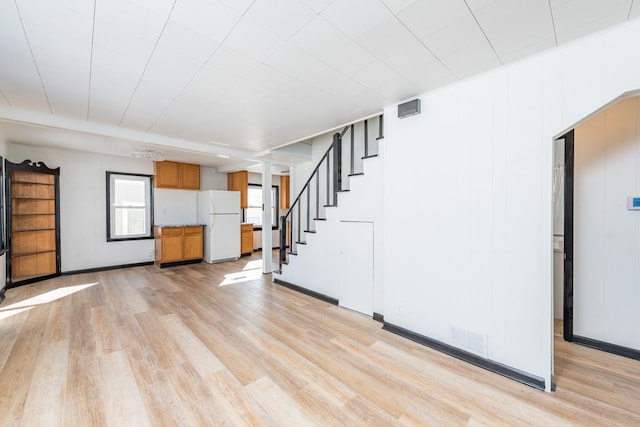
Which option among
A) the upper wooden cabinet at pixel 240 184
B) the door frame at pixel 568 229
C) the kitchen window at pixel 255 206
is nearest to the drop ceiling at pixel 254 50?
the door frame at pixel 568 229

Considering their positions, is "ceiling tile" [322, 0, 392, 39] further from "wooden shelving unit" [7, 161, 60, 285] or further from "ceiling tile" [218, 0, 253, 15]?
"wooden shelving unit" [7, 161, 60, 285]

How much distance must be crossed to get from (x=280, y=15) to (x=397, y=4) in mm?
692

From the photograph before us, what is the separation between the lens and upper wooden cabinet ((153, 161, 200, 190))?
247 inches

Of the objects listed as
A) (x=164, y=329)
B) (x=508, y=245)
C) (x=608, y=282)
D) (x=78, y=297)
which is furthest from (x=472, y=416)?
(x=78, y=297)

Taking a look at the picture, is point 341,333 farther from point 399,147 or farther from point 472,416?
point 399,147

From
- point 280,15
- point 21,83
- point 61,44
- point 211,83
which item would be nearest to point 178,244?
point 21,83

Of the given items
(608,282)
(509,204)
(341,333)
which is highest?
(509,204)

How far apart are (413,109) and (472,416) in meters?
2.62

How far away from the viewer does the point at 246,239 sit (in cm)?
777

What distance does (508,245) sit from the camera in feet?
7.19

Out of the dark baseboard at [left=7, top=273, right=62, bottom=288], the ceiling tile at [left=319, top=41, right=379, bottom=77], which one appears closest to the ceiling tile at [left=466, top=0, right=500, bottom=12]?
the ceiling tile at [left=319, top=41, right=379, bottom=77]

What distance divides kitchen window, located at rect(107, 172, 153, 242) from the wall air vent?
20.3ft

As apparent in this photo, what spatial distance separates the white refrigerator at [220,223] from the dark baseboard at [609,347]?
657 centimetres

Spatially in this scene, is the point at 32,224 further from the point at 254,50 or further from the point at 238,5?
the point at 238,5
